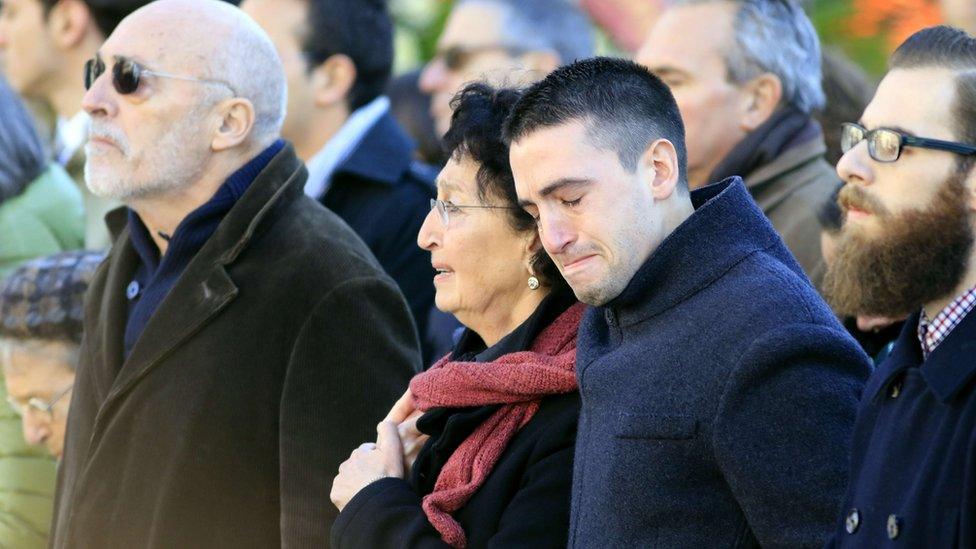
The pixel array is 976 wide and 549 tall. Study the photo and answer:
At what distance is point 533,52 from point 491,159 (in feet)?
10.4

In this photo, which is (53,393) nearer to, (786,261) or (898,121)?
(786,261)

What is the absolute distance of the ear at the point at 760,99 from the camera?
5.23m

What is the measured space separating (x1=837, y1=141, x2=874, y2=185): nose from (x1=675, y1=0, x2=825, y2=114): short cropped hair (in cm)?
241

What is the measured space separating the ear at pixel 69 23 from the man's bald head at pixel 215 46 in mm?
2259

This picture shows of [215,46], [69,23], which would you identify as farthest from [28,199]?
[215,46]

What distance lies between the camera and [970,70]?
2738 mm

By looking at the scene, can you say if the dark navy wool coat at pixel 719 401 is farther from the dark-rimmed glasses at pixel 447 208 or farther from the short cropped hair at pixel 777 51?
the short cropped hair at pixel 777 51

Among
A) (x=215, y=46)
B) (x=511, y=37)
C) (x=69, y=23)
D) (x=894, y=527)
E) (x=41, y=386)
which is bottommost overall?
(x=41, y=386)

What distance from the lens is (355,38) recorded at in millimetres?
6184

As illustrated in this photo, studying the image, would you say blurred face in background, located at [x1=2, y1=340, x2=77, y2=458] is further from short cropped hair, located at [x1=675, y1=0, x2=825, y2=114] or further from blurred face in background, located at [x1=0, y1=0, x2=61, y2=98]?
short cropped hair, located at [x1=675, y1=0, x2=825, y2=114]

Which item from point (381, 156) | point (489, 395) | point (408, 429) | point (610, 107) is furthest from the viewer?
point (381, 156)

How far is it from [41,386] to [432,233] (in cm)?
201

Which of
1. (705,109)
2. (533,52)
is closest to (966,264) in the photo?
(705,109)

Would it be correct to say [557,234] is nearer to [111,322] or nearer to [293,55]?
[111,322]
